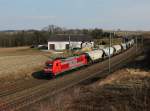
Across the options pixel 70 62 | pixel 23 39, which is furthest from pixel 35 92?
pixel 23 39

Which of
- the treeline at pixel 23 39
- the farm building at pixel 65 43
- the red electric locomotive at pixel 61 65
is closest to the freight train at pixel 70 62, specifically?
the red electric locomotive at pixel 61 65

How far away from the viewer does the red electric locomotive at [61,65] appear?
4517 cm

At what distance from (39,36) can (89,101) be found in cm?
13350

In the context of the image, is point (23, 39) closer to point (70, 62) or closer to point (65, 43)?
point (65, 43)

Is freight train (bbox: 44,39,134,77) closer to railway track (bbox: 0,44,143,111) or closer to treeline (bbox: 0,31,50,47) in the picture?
railway track (bbox: 0,44,143,111)

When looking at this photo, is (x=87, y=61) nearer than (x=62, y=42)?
Yes

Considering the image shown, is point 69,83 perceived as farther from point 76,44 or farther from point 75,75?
point 76,44

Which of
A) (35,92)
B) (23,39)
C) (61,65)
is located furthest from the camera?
(23,39)

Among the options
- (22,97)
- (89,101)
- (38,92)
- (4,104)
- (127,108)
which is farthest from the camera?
(38,92)

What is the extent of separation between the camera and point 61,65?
154 ft

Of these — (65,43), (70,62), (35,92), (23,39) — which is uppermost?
(70,62)

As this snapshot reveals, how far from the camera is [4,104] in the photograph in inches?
1177

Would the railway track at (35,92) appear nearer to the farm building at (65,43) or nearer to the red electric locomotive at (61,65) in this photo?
the red electric locomotive at (61,65)

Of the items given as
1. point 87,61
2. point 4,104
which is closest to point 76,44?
point 87,61
